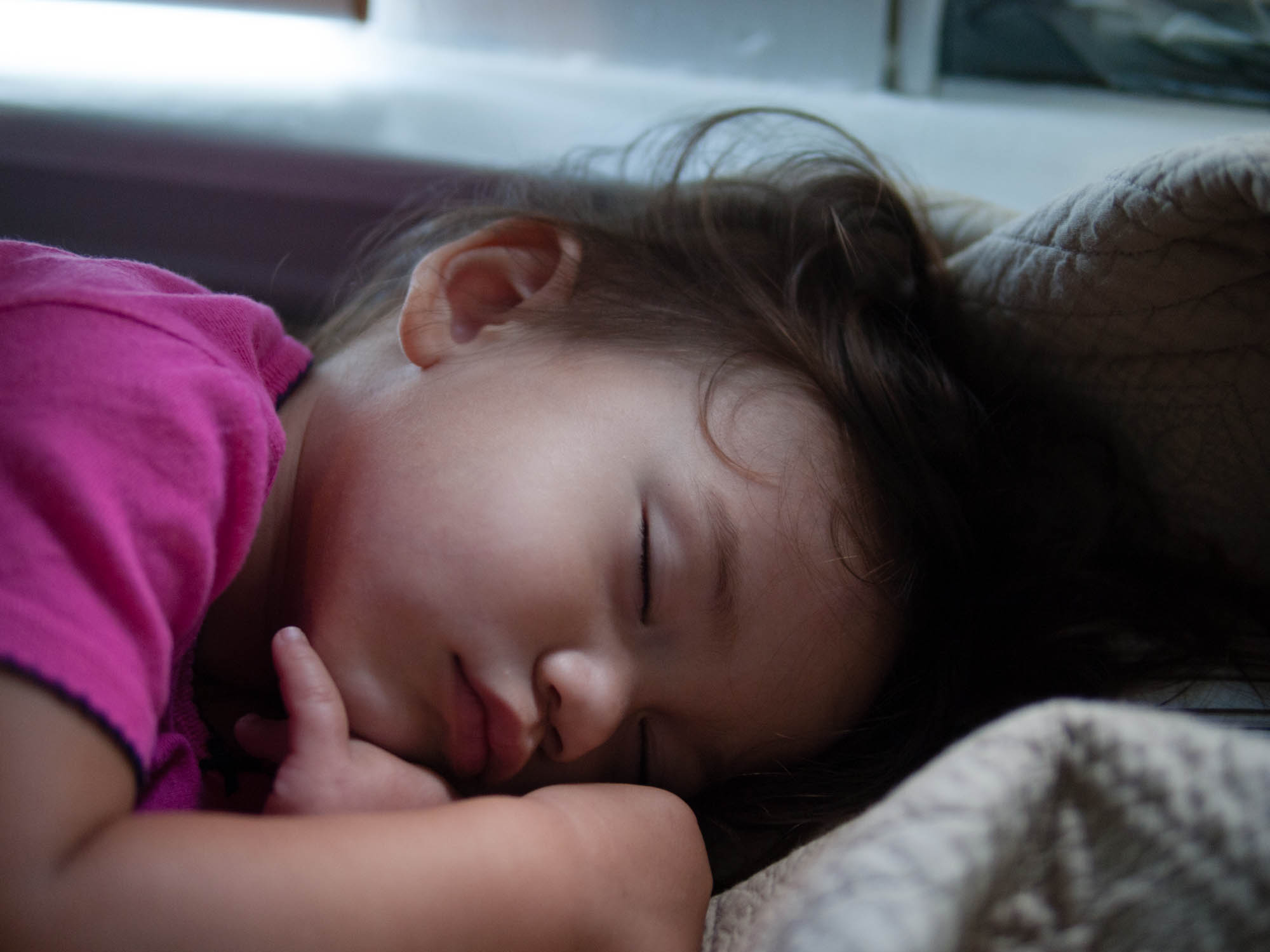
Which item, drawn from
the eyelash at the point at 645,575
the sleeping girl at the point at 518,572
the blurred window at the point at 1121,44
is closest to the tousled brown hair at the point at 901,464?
the sleeping girl at the point at 518,572

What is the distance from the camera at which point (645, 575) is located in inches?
25.5

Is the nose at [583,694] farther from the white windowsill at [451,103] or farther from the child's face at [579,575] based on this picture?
the white windowsill at [451,103]

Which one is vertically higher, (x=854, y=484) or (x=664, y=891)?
(x=854, y=484)

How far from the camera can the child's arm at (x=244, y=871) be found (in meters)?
0.43

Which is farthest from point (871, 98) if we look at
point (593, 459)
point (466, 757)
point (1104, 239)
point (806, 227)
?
point (466, 757)

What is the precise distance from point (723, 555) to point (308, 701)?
0.26 m

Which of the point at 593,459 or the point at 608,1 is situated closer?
the point at 593,459

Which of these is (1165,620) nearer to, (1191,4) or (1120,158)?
(1120,158)

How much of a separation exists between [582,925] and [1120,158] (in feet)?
3.45

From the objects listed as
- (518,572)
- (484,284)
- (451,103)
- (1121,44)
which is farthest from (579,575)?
(1121,44)

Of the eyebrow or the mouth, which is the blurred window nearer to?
the eyebrow

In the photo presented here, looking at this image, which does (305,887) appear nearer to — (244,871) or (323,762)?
(244,871)


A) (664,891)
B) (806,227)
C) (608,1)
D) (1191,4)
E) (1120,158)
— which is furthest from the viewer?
(608,1)

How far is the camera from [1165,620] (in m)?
0.79
